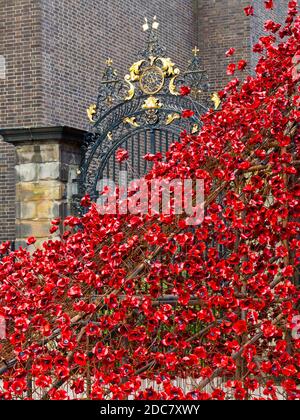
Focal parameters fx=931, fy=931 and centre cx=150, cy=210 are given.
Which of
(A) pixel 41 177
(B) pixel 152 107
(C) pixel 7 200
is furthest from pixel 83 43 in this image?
(B) pixel 152 107

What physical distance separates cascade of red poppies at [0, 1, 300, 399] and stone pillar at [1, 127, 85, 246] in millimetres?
3799

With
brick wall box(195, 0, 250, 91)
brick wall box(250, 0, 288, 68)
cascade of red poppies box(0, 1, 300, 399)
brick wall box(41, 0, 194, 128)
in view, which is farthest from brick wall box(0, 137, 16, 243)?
cascade of red poppies box(0, 1, 300, 399)

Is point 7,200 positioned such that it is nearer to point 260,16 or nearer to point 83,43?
point 83,43

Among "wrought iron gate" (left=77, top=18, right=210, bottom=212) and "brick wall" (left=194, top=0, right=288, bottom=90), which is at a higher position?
"brick wall" (left=194, top=0, right=288, bottom=90)

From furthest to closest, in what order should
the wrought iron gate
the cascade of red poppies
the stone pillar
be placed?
the stone pillar → the wrought iron gate → the cascade of red poppies

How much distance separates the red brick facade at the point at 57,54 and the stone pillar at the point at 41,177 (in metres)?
5.76

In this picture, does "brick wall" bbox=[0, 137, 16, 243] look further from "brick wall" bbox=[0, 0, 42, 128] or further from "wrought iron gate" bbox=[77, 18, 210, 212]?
"wrought iron gate" bbox=[77, 18, 210, 212]

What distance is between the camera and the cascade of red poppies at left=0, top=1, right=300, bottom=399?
215 inches

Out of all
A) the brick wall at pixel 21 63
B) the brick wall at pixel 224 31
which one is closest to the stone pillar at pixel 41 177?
the brick wall at pixel 21 63

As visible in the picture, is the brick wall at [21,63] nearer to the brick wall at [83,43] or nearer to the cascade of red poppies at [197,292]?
the brick wall at [83,43]

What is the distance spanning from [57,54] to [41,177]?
22.1ft

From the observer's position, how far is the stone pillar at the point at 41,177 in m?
9.91

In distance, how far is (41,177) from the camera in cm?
997

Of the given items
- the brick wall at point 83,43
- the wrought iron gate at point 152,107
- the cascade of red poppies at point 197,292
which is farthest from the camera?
the brick wall at point 83,43
